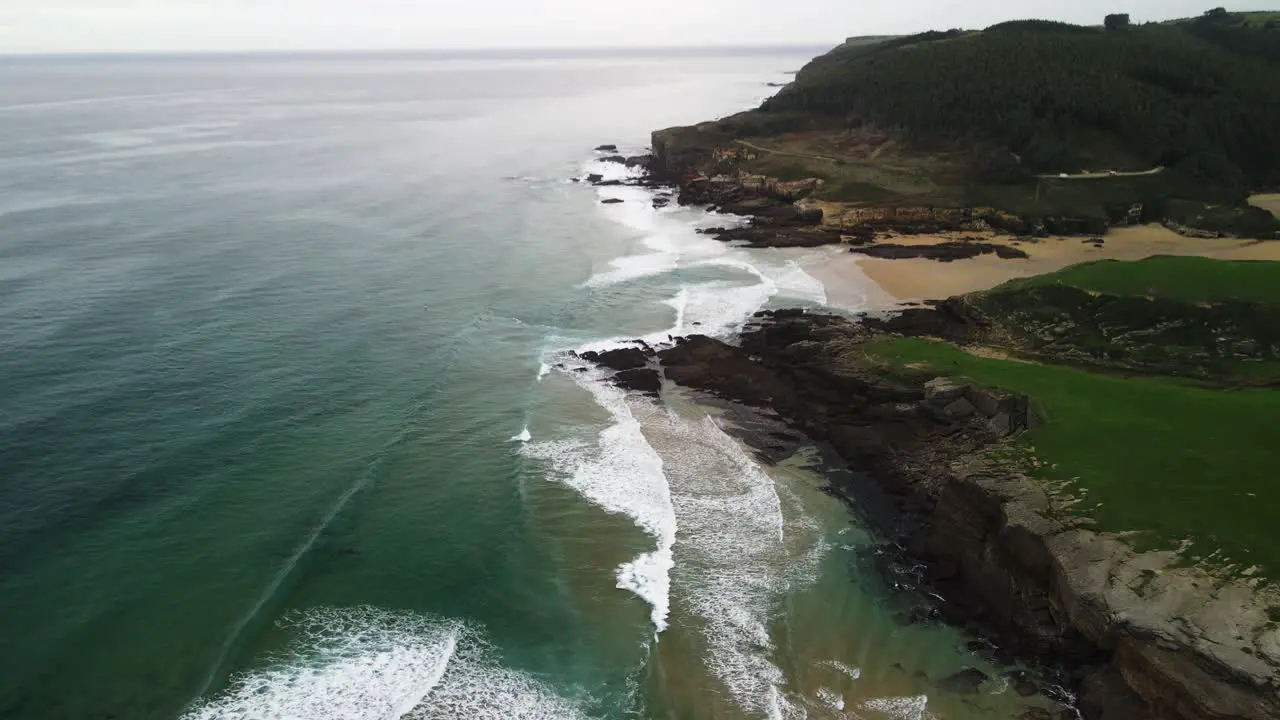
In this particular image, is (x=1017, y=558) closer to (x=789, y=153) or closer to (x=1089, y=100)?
(x=789, y=153)

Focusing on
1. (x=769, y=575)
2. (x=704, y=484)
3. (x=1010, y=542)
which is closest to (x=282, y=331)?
(x=704, y=484)

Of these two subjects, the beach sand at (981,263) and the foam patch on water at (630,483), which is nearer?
the foam patch on water at (630,483)

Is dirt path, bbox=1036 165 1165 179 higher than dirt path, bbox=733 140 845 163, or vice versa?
dirt path, bbox=733 140 845 163

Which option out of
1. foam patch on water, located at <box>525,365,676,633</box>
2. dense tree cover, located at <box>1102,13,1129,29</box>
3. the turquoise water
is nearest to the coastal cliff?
the turquoise water

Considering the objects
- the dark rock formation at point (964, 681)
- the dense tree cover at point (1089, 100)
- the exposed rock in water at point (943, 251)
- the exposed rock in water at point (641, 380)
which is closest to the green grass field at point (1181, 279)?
the exposed rock in water at point (943, 251)

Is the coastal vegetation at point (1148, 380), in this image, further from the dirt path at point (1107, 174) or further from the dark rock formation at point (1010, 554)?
the dirt path at point (1107, 174)

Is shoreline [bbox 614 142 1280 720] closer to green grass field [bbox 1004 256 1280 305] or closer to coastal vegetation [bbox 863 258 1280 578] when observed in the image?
coastal vegetation [bbox 863 258 1280 578]
